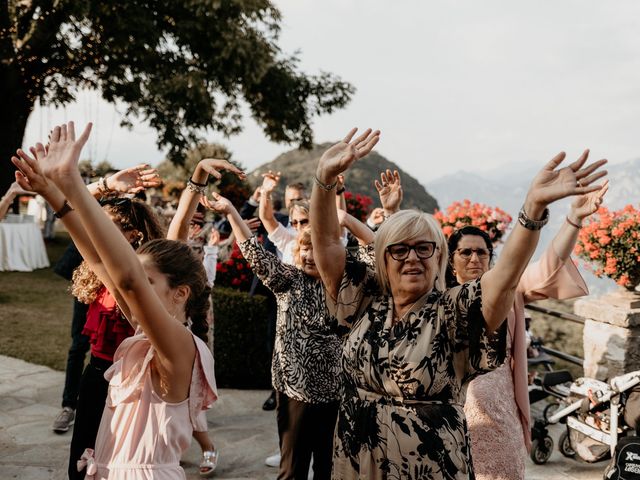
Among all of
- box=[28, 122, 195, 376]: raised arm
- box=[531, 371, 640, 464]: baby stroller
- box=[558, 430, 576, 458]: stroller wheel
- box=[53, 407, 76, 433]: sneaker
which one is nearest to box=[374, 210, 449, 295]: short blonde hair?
box=[28, 122, 195, 376]: raised arm

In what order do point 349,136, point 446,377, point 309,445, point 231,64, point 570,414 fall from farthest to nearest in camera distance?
point 231,64, point 570,414, point 309,445, point 349,136, point 446,377

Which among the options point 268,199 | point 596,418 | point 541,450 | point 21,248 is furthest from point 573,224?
point 21,248

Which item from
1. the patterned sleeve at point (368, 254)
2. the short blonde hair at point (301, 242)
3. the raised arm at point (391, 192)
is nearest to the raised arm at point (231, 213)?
the short blonde hair at point (301, 242)

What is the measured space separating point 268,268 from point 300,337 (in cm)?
48

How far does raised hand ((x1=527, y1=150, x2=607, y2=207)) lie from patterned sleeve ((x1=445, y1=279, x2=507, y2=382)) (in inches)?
14.3

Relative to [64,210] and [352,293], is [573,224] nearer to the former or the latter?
[352,293]

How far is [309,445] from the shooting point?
334 cm

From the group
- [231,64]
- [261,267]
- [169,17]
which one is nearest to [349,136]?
[261,267]

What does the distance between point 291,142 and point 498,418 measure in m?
13.4

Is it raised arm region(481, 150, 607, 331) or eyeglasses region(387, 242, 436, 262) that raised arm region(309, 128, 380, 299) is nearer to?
eyeglasses region(387, 242, 436, 262)

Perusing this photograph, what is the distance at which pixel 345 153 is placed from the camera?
6.88ft

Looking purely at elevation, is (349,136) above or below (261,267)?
above

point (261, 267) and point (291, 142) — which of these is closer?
point (261, 267)

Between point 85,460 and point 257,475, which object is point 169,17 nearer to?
point 257,475
